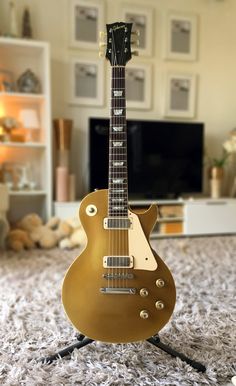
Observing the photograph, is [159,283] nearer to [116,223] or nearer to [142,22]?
[116,223]

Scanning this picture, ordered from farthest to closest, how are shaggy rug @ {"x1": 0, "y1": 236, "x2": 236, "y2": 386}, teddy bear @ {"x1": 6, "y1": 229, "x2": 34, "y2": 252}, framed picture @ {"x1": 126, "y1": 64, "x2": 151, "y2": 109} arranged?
1. framed picture @ {"x1": 126, "y1": 64, "x2": 151, "y2": 109}
2. teddy bear @ {"x1": 6, "y1": 229, "x2": 34, "y2": 252}
3. shaggy rug @ {"x1": 0, "y1": 236, "x2": 236, "y2": 386}

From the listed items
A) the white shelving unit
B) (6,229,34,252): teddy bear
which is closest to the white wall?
the white shelving unit

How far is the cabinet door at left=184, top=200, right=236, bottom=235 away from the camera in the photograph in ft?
10.0


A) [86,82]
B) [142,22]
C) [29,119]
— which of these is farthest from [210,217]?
[142,22]

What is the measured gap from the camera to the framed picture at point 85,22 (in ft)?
10.00

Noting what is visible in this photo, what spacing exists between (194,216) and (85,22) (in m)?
1.99

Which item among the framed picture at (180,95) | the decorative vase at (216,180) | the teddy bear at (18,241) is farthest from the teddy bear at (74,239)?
the framed picture at (180,95)

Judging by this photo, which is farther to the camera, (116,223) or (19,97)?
(19,97)

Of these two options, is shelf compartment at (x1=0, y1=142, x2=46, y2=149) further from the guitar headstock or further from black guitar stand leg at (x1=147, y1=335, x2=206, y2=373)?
black guitar stand leg at (x1=147, y1=335, x2=206, y2=373)

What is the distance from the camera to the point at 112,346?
4.00 feet

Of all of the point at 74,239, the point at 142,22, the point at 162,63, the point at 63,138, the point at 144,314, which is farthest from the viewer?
the point at 162,63

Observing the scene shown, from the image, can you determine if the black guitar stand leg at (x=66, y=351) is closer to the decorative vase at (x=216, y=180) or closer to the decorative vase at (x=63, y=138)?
the decorative vase at (x=63, y=138)

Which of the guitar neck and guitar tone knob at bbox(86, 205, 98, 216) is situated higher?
the guitar neck

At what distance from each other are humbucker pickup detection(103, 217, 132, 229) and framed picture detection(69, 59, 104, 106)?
2.25 metres
